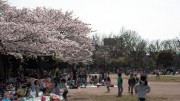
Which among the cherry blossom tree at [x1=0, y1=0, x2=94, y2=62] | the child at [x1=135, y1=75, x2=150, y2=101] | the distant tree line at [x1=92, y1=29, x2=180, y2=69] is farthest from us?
the distant tree line at [x1=92, y1=29, x2=180, y2=69]

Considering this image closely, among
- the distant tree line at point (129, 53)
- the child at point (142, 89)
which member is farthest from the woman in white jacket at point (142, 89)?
the distant tree line at point (129, 53)

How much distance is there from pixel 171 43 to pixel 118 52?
23884 millimetres

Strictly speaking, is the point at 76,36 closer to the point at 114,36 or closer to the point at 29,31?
the point at 29,31

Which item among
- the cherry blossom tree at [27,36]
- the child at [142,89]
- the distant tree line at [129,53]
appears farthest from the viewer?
the distant tree line at [129,53]

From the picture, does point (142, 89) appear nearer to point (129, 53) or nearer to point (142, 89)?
Answer: point (142, 89)

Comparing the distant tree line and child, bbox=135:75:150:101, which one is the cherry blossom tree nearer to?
child, bbox=135:75:150:101

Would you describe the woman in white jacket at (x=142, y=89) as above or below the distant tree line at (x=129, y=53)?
below

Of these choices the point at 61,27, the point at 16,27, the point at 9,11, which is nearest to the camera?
the point at 16,27

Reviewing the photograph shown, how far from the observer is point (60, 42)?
101ft

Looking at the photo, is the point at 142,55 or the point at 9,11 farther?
the point at 142,55

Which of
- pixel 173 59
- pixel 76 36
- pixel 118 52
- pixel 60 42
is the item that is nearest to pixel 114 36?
pixel 118 52

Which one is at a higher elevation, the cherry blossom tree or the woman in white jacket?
the cherry blossom tree

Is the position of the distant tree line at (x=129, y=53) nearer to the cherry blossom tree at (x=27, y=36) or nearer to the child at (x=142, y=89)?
the cherry blossom tree at (x=27, y=36)

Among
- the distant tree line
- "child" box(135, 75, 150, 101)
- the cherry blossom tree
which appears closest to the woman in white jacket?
"child" box(135, 75, 150, 101)
